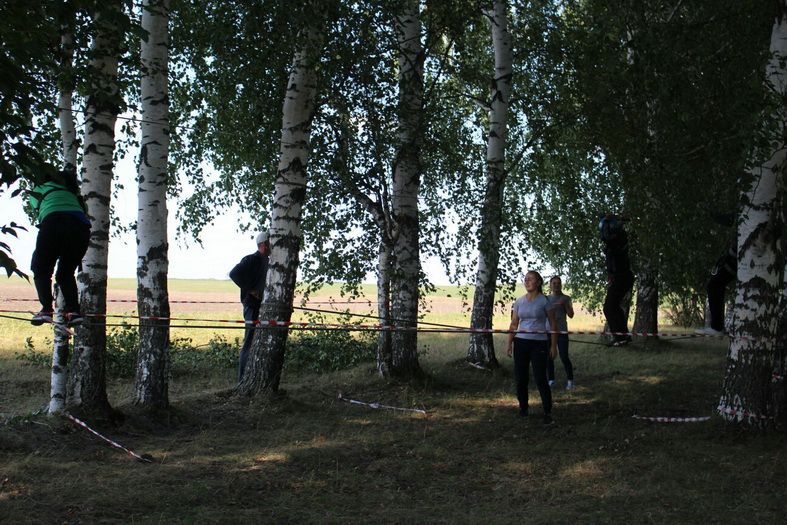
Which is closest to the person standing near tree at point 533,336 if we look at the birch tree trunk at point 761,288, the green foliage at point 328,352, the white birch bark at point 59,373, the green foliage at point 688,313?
the birch tree trunk at point 761,288

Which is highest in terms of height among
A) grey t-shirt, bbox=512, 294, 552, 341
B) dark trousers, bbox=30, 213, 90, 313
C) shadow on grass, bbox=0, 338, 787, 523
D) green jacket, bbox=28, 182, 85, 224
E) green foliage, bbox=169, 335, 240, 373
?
green jacket, bbox=28, 182, 85, 224

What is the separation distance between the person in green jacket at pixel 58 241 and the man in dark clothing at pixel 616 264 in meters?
7.30

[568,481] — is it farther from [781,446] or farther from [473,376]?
[473,376]

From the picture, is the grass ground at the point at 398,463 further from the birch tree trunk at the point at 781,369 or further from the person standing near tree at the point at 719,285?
the person standing near tree at the point at 719,285

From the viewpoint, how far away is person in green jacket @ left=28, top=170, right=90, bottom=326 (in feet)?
22.7

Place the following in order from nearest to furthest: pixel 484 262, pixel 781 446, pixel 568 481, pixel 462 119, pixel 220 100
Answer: pixel 568 481, pixel 781 446, pixel 220 100, pixel 484 262, pixel 462 119

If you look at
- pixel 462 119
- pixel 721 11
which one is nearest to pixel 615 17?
pixel 721 11

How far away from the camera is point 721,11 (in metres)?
9.95

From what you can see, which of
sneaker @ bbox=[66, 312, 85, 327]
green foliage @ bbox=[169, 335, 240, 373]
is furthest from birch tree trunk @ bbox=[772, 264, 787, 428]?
green foliage @ bbox=[169, 335, 240, 373]

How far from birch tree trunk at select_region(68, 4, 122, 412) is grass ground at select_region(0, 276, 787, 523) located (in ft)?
1.75

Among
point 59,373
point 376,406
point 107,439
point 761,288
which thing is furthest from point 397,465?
point 761,288

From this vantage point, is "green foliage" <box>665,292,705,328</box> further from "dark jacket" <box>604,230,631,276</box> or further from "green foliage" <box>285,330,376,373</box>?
"dark jacket" <box>604,230,631,276</box>

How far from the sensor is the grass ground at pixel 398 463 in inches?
228

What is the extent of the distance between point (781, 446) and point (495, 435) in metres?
3.04
